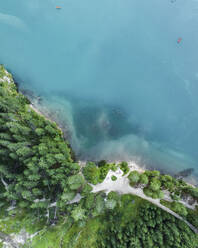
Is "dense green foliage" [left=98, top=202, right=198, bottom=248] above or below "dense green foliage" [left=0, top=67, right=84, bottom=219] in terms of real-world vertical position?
below

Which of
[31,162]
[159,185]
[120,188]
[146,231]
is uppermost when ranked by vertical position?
[159,185]

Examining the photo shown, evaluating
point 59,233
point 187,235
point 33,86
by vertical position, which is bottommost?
point 59,233

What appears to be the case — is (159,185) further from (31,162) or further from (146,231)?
(31,162)

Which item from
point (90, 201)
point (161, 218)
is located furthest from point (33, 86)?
point (161, 218)

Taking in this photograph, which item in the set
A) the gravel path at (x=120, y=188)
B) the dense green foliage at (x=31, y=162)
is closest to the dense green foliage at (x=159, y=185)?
the gravel path at (x=120, y=188)

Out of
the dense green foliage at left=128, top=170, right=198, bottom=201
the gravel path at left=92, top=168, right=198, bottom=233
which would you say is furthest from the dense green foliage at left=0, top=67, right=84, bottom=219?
the dense green foliage at left=128, top=170, right=198, bottom=201

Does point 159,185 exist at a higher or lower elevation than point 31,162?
higher

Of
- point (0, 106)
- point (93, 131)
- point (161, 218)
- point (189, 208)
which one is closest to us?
point (0, 106)

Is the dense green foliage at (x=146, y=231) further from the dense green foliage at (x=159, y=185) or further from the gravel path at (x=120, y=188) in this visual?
the dense green foliage at (x=159, y=185)

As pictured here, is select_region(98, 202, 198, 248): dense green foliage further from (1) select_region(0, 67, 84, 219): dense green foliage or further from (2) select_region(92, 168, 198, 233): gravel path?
(1) select_region(0, 67, 84, 219): dense green foliage

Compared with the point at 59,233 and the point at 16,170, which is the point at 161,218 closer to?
the point at 59,233

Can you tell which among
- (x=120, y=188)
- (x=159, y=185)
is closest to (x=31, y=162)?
(x=120, y=188)
